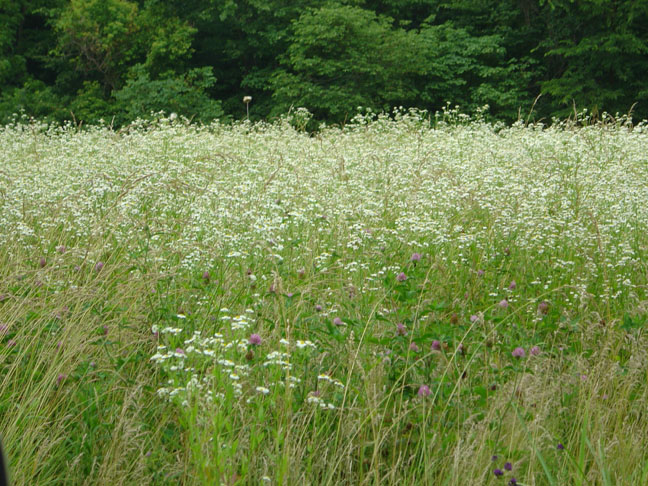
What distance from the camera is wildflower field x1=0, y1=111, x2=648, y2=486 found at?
2156 mm

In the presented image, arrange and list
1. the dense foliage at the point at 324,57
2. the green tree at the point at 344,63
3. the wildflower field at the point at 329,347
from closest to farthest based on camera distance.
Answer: the wildflower field at the point at 329,347, the green tree at the point at 344,63, the dense foliage at the point at 324,57

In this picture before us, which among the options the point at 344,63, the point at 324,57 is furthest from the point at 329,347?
the point at 324,57

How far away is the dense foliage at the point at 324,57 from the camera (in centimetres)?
1905

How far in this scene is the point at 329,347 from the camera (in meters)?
2.77

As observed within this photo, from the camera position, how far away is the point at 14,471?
2066mm

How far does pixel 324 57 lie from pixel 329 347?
17906 millimetres

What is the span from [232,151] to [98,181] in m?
3.14

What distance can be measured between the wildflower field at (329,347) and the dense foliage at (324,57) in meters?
14.6

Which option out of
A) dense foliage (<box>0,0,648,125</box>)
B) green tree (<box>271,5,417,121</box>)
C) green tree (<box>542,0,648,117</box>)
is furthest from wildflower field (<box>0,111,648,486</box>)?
green tree (<box>542,0,648,117</box>)

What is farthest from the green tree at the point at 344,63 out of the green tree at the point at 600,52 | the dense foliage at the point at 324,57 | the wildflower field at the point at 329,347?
the wildflower field at the point at 329,347

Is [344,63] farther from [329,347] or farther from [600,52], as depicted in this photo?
[329,347]

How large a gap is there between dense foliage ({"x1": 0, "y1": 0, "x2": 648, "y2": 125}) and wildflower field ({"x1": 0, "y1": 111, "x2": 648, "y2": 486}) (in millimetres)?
14620

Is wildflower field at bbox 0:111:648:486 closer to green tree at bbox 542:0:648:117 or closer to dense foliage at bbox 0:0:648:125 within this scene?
dense foliage at bbox 0:0:648:125

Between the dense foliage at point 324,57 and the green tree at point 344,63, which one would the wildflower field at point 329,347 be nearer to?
the green tree at point 344,63
